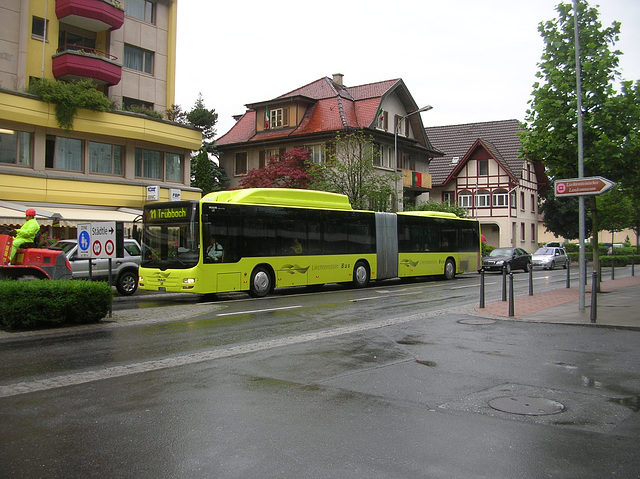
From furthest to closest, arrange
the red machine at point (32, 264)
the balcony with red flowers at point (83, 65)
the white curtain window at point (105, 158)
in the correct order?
the white curtain window at point (105, 158) < the balcony with red flowers at point (83, 65) < the red machine at point (32, 264)

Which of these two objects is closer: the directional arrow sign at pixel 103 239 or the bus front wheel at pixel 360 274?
the directional arrow sign at pixel 103 239

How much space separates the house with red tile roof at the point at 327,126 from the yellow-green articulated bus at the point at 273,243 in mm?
13608

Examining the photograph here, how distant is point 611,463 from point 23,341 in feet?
29.8

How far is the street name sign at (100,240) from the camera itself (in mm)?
12258

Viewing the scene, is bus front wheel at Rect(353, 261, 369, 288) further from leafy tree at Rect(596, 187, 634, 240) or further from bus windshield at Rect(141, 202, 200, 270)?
leafy tree at Rect(596, 187, 634, 240)

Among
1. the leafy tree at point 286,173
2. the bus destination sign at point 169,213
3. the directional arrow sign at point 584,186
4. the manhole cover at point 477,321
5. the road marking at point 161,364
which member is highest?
the leafy tree at point 286,173

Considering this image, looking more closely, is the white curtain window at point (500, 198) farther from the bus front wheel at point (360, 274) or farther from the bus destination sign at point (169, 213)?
the bus destination sign at point (169, 213)

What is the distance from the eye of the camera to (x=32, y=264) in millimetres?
13086

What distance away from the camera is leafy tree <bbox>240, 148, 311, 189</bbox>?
36781mm

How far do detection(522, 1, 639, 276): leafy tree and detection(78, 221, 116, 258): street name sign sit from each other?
12794 mm

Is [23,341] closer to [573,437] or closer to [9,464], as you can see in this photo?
[9,464]

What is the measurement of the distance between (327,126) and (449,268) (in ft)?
51.3

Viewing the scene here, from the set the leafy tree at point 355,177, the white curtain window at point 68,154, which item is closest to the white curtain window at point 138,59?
the white curtain window at point 68,154

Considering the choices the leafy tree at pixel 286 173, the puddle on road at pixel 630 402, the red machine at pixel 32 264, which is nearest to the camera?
the puddle on road at pixel 630 402
